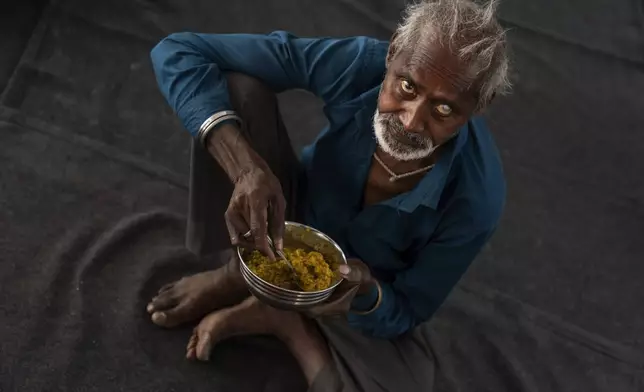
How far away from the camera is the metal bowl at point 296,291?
1011mm

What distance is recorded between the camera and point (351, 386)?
1.29 meters

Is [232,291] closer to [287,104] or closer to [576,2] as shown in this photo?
[287,104]

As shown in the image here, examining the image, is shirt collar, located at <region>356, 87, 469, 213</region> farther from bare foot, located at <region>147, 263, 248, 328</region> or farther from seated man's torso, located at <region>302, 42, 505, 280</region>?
bare foot, located at <region>147, 263, 248, 328</region>

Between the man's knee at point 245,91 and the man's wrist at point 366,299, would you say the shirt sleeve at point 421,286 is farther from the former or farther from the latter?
the man's knee at point 245,91

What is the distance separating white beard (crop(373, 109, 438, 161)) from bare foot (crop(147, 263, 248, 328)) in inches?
16.4

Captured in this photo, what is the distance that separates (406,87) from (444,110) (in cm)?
6

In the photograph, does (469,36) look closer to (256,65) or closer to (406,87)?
(406,87)

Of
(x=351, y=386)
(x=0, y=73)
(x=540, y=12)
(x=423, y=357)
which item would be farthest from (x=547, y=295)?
(x=0, y=73)

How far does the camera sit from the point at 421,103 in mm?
983

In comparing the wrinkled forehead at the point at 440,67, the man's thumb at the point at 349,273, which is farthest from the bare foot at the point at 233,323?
the wrinkled forehead at the point at 440,67

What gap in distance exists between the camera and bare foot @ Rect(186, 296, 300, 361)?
131 cm

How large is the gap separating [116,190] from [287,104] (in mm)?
489

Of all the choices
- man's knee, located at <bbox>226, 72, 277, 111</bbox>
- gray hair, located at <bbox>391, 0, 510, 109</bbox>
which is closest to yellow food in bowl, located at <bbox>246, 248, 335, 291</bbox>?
man's knee, located at <bbox>226, 72, 277, 111</bbox>

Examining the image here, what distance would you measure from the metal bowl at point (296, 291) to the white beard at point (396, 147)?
183 millimetres
